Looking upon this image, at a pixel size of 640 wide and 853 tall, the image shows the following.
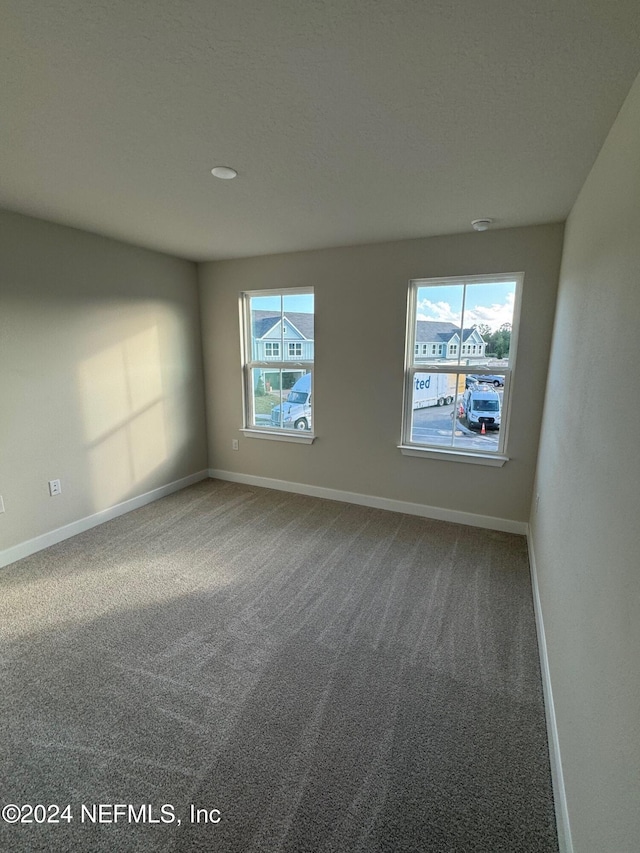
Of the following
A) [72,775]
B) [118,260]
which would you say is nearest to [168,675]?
[72,775]

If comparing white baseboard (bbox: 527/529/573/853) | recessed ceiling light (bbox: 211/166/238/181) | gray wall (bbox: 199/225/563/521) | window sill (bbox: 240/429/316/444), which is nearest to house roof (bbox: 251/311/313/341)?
gray wall (bbox: 199/225/563/521)

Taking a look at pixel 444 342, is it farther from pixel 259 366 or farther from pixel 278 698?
pixel 278 698

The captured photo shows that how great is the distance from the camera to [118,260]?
320cm

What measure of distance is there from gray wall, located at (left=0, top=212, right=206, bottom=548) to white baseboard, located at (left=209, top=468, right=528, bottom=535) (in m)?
0.75

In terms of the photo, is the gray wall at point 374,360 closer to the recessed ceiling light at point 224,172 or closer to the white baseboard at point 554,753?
the white baseboard at point 554,753

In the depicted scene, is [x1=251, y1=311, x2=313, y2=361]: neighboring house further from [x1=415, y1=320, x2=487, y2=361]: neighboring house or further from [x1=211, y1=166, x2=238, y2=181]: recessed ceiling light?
[x1=211, y1=166, x2=238, y2=181]: recessed ceiling light

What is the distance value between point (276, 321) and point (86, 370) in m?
1.78

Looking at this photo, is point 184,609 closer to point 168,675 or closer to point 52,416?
point 168,675

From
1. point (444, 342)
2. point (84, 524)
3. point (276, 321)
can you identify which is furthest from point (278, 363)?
point (84, 524)

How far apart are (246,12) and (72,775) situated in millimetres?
2474

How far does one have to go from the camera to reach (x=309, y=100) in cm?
135

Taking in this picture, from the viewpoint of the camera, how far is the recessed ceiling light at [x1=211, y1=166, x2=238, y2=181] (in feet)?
6.07

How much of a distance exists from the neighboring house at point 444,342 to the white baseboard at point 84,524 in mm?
2855

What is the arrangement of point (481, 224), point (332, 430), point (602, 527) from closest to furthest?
point (602, 527) < point (481, 224) < point (332, 430)
